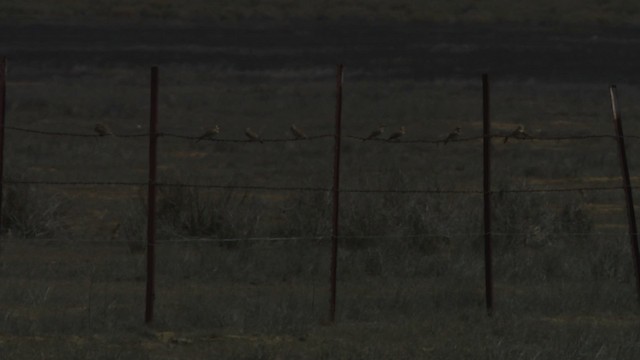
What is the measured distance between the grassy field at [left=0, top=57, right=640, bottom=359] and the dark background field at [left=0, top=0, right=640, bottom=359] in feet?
0.13

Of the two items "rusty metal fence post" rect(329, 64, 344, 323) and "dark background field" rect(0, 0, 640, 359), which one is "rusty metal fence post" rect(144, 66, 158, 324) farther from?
"rusty metal fence post" rect(329, 64, 344, 323)

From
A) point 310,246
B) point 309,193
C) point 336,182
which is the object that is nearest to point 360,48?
point 309,193

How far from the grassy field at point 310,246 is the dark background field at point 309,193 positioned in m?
0.04

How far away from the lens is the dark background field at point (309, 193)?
475 inches

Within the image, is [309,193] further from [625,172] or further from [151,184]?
[151,184]

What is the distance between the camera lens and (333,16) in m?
57.8

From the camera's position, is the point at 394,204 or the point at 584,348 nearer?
the point at 584,348

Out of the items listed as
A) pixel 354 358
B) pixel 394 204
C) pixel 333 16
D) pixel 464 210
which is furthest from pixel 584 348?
pixel 333 16

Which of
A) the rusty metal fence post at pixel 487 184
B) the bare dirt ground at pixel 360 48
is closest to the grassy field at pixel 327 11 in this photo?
the bare dirt ground at pixel 360 48

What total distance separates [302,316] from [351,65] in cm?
3358

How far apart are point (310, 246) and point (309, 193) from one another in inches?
69.0

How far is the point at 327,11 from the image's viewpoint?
2320 inches

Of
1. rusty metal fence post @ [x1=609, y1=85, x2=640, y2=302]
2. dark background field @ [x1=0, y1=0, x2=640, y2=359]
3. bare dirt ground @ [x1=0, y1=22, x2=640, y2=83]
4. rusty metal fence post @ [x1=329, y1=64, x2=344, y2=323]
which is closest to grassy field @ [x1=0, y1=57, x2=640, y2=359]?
dark background field @ [x1=0, y1=0, x2=640, y2=359]

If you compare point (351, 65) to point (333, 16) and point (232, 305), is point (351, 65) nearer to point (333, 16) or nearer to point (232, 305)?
point (333, 16)
